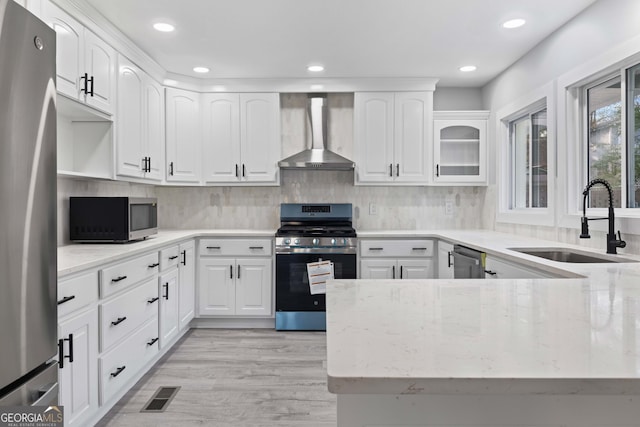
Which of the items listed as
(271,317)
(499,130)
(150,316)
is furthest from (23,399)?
(499,130)

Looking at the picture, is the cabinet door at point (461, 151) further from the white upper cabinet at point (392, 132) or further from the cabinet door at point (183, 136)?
the cabinet door at point (183, 136)

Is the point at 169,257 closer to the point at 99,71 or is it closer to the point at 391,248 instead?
the point at 99,71

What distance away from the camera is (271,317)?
3668 mm

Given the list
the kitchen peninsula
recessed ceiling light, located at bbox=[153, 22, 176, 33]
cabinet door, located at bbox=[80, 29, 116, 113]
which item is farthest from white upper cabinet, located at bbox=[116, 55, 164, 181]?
the kitchen peninsula

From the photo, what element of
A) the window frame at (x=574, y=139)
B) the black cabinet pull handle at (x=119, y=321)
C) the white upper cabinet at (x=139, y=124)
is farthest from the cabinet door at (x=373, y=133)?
the black cabinet pull handle at (x=119, y=321)

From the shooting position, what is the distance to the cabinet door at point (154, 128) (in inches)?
131

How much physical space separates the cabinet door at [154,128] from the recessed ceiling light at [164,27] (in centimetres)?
64

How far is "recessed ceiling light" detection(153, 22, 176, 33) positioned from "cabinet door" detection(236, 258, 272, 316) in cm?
199

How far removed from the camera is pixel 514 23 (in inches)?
106

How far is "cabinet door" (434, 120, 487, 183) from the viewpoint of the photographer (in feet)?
13.0

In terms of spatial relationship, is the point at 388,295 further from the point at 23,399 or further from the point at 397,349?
the point at 23,399

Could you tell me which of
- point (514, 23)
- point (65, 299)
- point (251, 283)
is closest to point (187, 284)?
point (251, 283)

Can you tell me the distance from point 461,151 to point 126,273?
3.27 meters

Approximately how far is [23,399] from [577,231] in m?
3.02
